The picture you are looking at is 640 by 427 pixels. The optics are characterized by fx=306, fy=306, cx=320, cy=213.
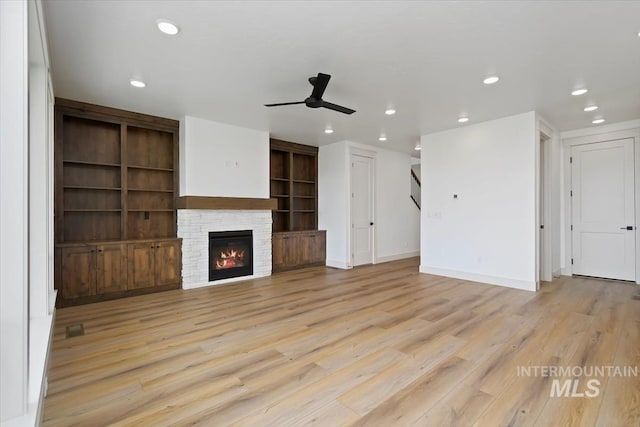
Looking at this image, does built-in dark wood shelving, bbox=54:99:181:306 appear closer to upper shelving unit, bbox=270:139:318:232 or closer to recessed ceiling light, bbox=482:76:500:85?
upper shelving unit, bbox=270:139:318:232

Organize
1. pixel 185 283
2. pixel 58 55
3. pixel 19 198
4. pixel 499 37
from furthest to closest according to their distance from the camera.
A: pixel 185 283 < pixel 58 55 < pixel 499 37 < pixel 19 198

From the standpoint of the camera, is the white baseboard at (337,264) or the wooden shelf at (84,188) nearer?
the wooden shelf at (84,188)

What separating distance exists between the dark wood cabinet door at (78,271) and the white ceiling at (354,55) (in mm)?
2103

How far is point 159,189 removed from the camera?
5.28 m

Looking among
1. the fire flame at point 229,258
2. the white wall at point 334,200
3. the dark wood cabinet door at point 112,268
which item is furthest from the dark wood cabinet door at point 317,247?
the dark wood cabinet door at point 112,268

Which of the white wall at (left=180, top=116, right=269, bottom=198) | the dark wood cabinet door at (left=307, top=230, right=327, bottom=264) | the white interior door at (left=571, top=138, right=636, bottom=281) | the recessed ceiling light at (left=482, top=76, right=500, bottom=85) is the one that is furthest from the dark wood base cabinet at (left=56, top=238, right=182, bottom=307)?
the white interior door at (left=571, top=138, right=636, bottom=281)

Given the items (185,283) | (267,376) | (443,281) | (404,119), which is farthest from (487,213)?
(185,283)

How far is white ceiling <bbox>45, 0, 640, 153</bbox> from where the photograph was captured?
2369 mm

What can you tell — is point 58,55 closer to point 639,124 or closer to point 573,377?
point 573,377

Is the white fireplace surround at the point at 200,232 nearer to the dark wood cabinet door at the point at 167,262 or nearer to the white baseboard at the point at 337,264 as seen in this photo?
the dark wood cabinet door at the point at 167,262

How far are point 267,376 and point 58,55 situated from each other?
361 cm

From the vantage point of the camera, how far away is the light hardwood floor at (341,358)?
1912 mm

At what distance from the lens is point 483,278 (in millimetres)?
5324

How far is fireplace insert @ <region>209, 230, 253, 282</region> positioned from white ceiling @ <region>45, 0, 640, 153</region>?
212cm
